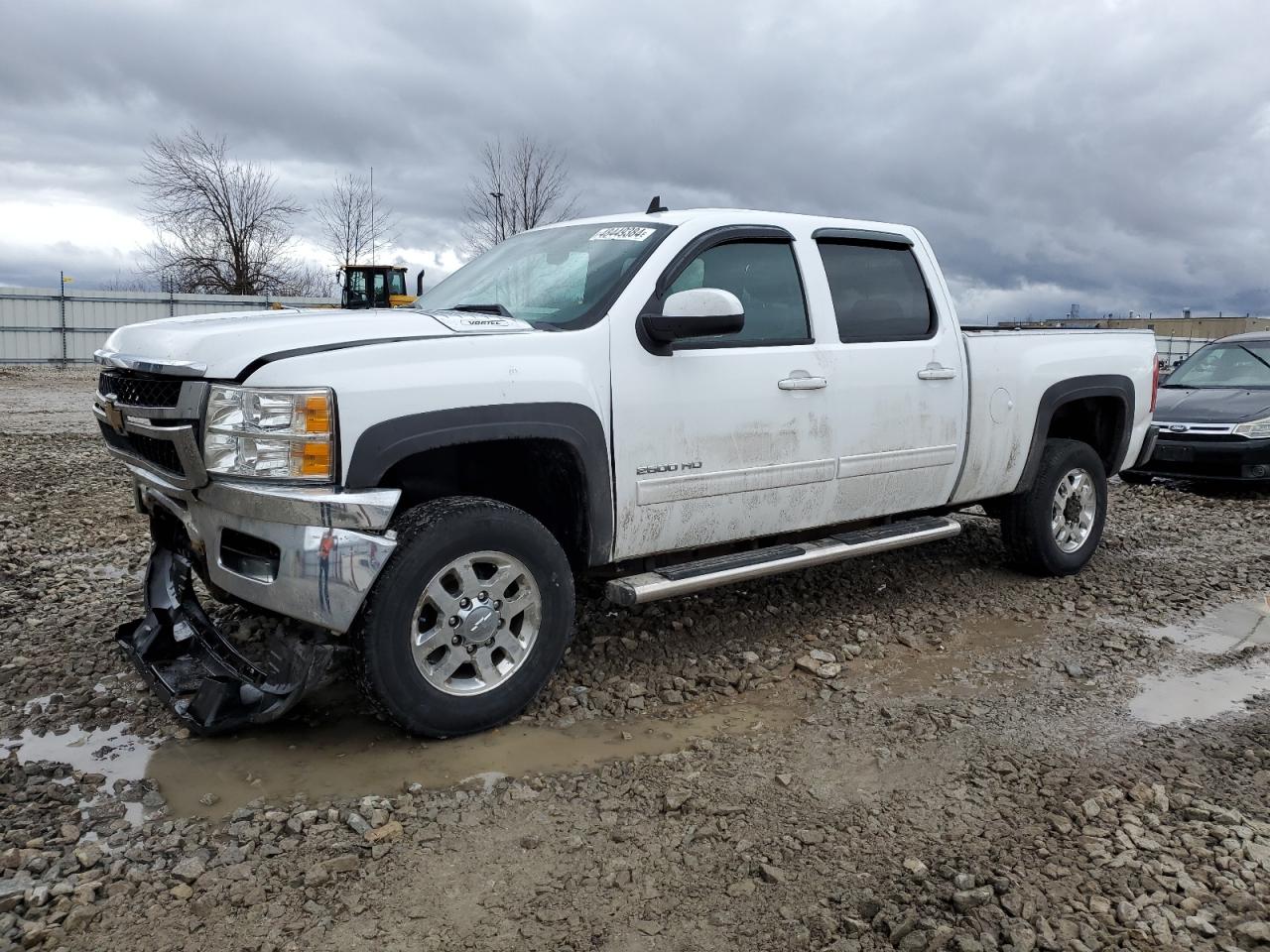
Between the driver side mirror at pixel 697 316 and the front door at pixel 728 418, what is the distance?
0.13 metres

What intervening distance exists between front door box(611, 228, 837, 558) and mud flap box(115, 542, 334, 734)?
1289 mm

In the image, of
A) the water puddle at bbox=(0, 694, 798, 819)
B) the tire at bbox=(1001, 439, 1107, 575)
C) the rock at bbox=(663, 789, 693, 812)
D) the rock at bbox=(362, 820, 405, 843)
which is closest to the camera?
the rock at bbox=(362, 820, 405, 843)

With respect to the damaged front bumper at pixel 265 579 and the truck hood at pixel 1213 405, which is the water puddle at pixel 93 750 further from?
the truck hood at pixel 1213 405

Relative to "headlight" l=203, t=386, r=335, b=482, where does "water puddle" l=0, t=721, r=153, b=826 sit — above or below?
below

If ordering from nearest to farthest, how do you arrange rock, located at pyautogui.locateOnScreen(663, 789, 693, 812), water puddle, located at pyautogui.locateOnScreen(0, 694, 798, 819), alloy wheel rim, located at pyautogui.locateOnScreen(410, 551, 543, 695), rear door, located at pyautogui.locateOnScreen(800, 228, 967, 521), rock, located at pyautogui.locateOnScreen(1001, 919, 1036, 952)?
rock, located at pyautogui.locateOnScreen(1001, 919, 1036, 952)
rock, located at pyautogui.locateOnScreen(663, 789, 693, 812)
water puddle, located at pyautogui.locateOnScreen(0, 694, 798, 819)
alloy wheel rim, located at pyautogui.locateOnScreen(410, 551, 543, 695)
rear door, located at pyautogui.locateOnScreen(800, 228, 967, 521)

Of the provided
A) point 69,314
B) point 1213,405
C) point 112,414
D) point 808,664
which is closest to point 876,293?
point 808,664

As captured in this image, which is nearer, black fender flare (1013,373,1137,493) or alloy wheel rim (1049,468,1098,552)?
black fender flare (1013,373,1137,493)

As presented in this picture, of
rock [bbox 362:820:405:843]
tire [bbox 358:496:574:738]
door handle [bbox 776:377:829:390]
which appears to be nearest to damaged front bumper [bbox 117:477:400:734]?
tire [bbox 358:496:574:738]

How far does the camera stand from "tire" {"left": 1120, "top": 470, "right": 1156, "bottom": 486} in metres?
9.93

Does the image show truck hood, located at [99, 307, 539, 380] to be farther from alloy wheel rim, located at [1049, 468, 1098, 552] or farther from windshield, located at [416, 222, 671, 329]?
alloy wheel rim, located at [1049, 468, 1098, 552]

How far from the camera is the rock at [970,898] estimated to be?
2.59m

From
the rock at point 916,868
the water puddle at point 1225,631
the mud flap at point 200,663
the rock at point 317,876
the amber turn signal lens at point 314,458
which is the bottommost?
the rock at point 317,876

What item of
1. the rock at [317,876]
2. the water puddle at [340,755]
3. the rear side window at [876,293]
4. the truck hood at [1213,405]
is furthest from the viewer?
the truck hood at [1213,405]

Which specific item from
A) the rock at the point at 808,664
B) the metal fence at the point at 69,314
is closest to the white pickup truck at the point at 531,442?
the rock at the point at 808,664
